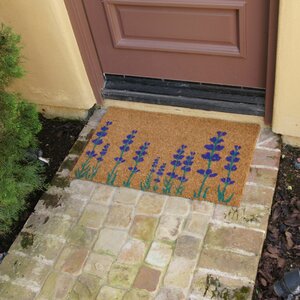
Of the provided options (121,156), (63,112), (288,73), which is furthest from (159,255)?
(63,112)

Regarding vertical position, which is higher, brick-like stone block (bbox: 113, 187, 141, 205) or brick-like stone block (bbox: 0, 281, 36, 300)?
brick-like stone block (bbox: 113, 187, 141, 205)

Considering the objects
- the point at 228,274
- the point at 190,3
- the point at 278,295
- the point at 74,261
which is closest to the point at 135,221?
the point at 74,261

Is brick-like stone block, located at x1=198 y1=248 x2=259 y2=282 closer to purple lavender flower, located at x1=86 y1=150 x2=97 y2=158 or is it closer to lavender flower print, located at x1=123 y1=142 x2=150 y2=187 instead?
lavender flower print, located at x1=123 y1=142 x2=150 y2=187

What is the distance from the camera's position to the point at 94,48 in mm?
3424

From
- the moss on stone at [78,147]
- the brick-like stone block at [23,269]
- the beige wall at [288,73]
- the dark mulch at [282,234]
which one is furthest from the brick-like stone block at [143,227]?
the beige wall at [288,73]

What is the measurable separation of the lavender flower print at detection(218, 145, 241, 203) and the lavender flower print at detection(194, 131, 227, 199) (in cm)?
8

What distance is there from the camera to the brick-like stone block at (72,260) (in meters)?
2.79

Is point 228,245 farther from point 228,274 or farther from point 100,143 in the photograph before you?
point 100,143

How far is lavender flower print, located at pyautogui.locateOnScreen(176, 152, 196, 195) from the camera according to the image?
301 cm

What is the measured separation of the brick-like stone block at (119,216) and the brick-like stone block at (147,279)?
36cm

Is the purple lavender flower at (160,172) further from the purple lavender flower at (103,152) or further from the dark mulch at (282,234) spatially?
the dark mulch at (282,234)

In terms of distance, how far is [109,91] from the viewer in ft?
11.8

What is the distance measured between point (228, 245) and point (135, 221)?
646 mm

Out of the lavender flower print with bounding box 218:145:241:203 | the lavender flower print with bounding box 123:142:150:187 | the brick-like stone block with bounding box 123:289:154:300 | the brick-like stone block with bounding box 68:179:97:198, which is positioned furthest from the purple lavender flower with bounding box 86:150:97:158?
the brick-like stone block with bounding box 123:289:154:300
